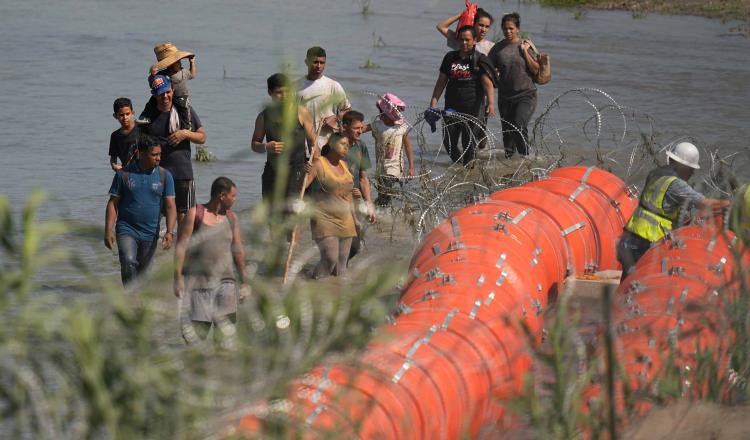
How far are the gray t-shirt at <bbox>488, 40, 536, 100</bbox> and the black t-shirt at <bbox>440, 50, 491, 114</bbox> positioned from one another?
59 cm

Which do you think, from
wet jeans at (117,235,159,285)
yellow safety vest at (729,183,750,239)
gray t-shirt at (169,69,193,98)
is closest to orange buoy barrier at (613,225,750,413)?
yellow safety vest at (729,183,750,239)

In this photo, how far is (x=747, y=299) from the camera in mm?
5316

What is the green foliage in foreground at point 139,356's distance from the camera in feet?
11.2

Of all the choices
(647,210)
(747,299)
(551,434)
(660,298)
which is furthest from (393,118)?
(551,434)

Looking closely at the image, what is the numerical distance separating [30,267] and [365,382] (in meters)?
3.05

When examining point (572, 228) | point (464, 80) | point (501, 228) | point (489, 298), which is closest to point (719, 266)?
point (501, 228)

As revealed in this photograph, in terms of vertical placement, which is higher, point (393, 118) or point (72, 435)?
point (72, 435)

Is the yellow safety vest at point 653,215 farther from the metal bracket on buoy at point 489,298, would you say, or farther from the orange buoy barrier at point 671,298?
the metal bracket on buoy at point 489,298

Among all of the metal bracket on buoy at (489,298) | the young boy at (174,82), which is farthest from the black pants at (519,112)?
the metal bracket on buoy at (489,298)

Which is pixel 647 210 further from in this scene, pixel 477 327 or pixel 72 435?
pixel 72 435

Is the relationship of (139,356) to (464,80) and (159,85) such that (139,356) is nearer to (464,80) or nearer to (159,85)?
(159,85)

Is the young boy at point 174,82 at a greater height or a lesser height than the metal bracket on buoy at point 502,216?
greater

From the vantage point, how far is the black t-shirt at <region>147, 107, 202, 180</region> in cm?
1024

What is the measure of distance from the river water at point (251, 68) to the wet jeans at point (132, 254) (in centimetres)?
115
